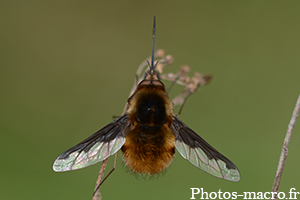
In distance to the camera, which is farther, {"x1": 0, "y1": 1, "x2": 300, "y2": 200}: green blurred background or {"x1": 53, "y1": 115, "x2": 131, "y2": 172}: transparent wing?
{"x1": 0, "y1": 1, "x2": 300, "y2": 200}: green blurred background

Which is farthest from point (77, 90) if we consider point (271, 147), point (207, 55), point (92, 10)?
point (271, 147)

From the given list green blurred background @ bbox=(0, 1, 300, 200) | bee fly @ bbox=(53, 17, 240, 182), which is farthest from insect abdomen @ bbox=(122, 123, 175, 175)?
green blurred background @ bbox=(0, 1, 300, 200)

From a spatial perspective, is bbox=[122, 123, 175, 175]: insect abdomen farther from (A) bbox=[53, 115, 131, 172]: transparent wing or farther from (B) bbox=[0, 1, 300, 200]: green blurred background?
(B) bbox=[0, 1, 300, 200]: green blurred background

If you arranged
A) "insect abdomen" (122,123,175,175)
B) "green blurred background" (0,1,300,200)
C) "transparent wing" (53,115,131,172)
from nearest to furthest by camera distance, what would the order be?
1. "transparent wing" (53,115,131,172)
2. "insect abdomen" (122,123,175,175)
3. "green blurred background" (0,1,300,200)

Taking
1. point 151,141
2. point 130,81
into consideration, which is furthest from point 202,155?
point 130,81

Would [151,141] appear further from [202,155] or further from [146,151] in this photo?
[202,155]

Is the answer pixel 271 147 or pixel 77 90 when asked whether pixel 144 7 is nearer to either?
pixel 77 90

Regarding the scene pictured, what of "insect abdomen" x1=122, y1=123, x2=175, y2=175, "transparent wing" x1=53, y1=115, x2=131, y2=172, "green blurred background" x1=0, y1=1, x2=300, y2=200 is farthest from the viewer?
"green blurred background" x1=0, y1=1, x2=300, y2=200
